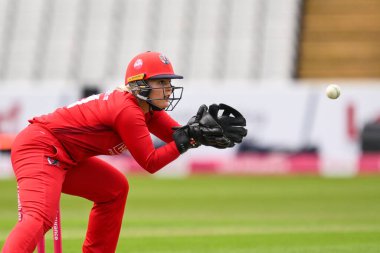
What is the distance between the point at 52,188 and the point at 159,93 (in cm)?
108

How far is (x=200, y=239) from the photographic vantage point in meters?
10.5

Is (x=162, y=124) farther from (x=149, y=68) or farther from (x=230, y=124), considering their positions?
(x=230, y=124)

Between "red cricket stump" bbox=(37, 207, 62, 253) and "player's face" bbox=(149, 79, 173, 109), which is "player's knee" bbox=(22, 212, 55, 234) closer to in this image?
"red cricket stump" bbox=(37, 207, 62, 253)

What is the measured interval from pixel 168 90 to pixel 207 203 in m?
8.70

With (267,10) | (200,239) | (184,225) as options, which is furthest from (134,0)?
(200,239)

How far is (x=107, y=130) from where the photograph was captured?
6836 millimetres

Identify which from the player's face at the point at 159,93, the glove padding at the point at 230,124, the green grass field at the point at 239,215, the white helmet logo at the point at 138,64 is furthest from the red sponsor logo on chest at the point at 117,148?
the green grass field at the point at 239,215

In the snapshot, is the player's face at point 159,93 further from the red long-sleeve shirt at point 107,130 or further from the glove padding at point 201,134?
the glove padding at point 201,134

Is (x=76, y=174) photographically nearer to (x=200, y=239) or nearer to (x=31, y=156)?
(x=31, y=156)

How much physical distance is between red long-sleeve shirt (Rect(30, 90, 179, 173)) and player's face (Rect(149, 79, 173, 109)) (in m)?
0.14

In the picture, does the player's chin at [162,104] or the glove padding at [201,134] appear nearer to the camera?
the glove padding at [201,134]

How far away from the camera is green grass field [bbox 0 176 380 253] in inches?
391

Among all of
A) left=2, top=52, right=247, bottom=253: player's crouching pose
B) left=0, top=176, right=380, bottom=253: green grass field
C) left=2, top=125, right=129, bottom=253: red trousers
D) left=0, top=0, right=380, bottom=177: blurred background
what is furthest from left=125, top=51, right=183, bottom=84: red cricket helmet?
left=0, top=0, right=380, bottom=177: blurred background

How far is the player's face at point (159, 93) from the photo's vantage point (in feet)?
22.6
